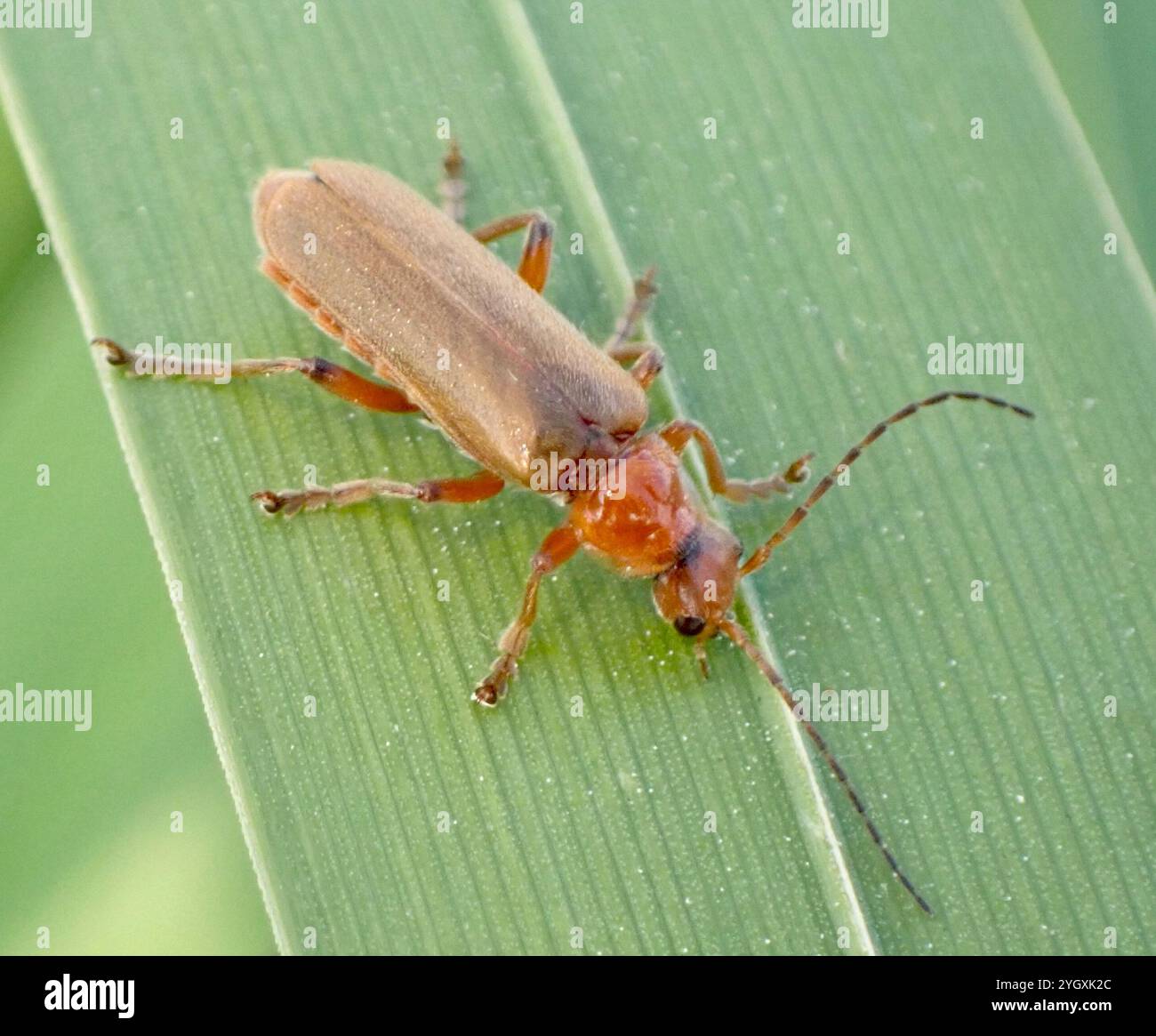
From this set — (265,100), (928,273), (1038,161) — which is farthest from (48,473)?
(1038,161)

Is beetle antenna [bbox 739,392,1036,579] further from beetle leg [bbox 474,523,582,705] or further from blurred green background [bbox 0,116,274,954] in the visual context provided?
blurred green background [bbox 0,116,274,954]

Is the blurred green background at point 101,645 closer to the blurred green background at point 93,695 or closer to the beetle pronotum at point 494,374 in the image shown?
the blurred green background at point 93,695

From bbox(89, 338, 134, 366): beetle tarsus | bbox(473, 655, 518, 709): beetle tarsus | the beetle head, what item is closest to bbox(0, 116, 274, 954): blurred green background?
bbox(89, 338, 134, 366): beetle tarsus

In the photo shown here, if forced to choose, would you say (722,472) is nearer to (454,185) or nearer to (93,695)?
(454,185)

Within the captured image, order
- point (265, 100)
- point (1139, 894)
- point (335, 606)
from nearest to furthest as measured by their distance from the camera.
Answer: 1. point (1139, 894)
2. point (335, 606)
3. point (265, 100)

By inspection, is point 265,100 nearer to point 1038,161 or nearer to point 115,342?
point 115,342

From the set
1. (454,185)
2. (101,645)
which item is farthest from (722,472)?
(101,645)

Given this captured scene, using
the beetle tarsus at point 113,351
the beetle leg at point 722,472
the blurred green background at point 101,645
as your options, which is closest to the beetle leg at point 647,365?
the beetle leg at point 722,472

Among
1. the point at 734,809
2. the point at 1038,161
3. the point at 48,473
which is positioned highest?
the point at 1038,161
